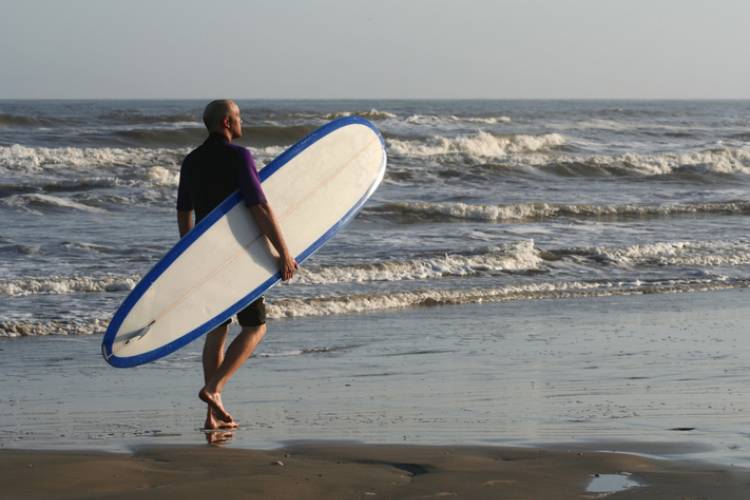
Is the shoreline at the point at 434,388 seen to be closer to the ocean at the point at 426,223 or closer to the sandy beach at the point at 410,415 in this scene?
the sandy beach at the point at 410,415

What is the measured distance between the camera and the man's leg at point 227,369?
491 cm

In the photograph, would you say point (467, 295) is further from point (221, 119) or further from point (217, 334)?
point (221, 119)

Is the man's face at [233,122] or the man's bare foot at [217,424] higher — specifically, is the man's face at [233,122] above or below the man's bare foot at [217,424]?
above

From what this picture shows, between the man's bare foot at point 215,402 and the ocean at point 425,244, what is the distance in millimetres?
707

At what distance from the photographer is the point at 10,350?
7535mm

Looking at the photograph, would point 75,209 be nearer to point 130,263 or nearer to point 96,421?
point 130,263

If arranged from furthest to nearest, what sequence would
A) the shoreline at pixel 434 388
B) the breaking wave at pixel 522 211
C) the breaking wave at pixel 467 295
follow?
the breaking wave at pixel 522 211
the breaking wave at pixel 467 295
the shoreline at pixel 434 388

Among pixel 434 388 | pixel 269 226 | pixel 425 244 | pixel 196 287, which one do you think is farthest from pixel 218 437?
pixel 425 244

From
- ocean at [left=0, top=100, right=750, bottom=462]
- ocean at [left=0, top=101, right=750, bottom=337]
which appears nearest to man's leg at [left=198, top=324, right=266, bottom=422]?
ocean at [left=0, top=100, right=750, bottom=462]

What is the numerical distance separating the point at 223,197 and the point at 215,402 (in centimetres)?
83

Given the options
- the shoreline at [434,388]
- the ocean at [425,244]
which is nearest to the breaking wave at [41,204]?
the ocean at [425,244]

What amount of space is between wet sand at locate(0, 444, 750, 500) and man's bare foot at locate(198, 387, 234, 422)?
0.44 meters

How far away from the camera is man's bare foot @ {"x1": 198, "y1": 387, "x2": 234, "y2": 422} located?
4.89 m

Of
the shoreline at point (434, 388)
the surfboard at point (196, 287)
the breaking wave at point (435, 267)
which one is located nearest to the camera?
the shoreline at point (434, 388)
